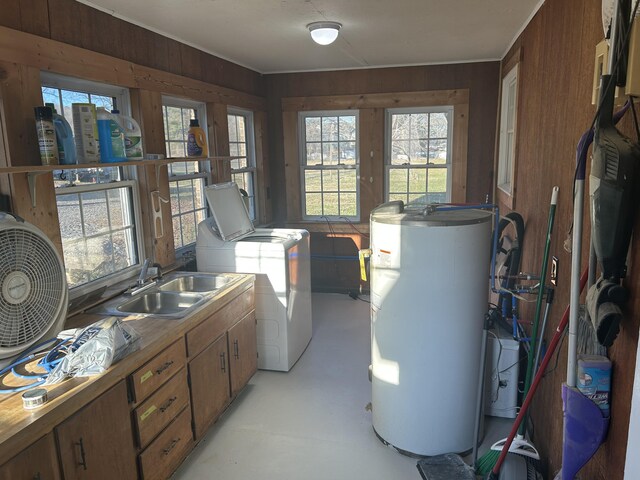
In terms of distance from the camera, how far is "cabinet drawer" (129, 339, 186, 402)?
2.01 m

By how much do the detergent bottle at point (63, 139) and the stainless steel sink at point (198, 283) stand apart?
3.66 ft

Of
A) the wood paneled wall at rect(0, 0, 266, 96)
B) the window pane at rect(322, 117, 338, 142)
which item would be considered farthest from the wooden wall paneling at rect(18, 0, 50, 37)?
the window pane at rect(322, 117, 338, 142)

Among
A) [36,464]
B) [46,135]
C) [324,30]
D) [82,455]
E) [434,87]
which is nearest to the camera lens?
[36,464]

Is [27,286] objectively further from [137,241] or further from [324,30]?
[324,30]

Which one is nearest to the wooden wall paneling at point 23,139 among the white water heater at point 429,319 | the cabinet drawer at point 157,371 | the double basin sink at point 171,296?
the double basin sink at point 171,296

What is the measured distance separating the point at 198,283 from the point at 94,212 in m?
0.83

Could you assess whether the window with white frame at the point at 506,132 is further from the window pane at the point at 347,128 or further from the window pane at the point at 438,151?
the window pane at the point at 347,128

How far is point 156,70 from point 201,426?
2.27 m

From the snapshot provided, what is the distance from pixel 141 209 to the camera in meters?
3.07

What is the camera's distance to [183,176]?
3623 millimetres

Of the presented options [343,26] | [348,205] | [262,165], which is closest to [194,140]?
[343,26]

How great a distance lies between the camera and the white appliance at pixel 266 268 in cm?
333

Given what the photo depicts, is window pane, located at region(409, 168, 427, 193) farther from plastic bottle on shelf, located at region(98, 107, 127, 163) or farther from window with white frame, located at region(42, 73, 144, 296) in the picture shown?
plastic bottle on shelf, located at region(98, 107, 127, 163)

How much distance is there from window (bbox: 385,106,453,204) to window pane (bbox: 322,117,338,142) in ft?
1.88
